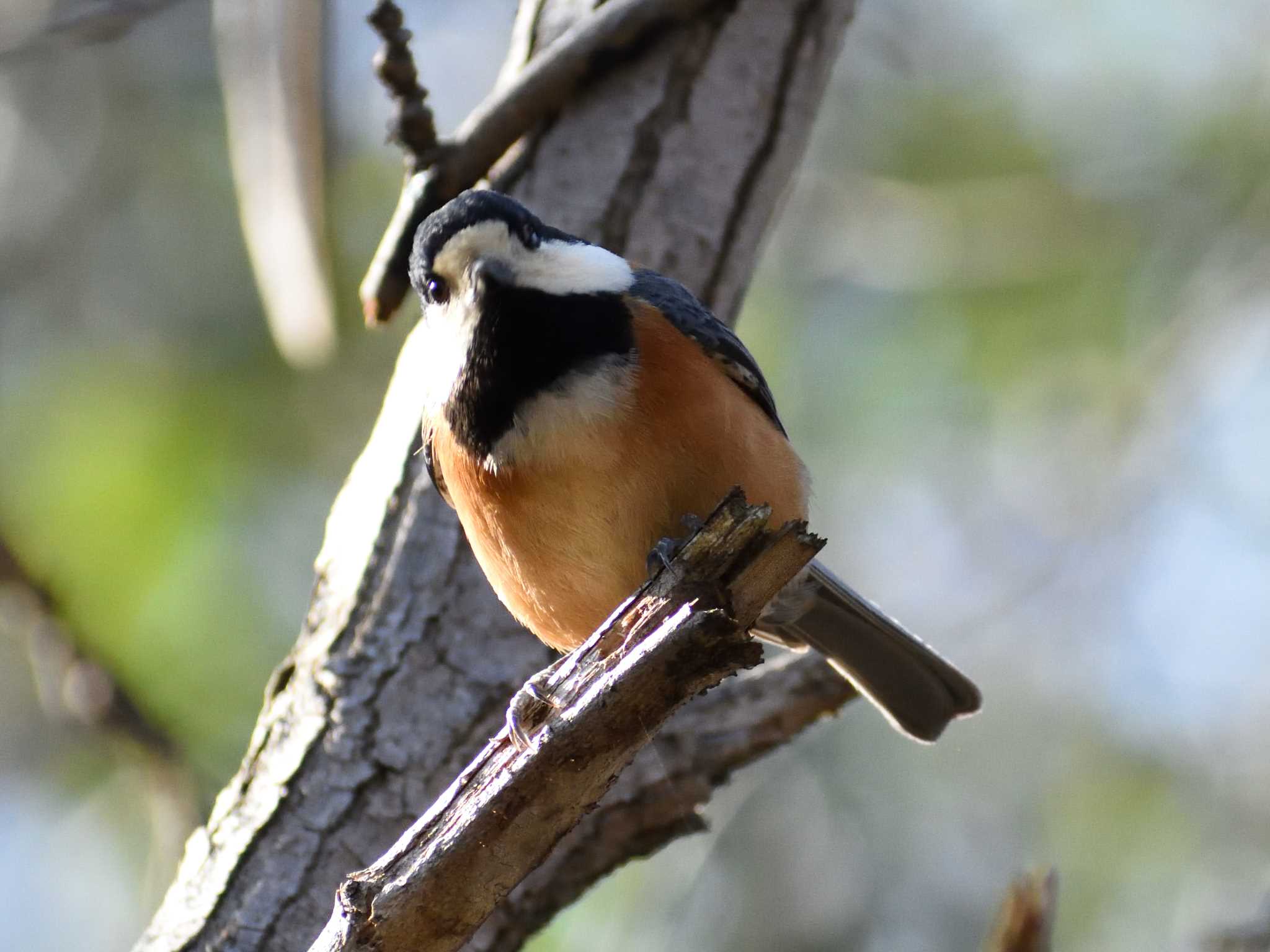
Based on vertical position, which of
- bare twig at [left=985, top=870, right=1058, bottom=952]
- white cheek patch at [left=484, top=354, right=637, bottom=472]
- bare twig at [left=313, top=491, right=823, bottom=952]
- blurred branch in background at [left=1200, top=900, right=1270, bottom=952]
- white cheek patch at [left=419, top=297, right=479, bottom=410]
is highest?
white cheek patch at [left=419, top=297, right=479, bottom=410]

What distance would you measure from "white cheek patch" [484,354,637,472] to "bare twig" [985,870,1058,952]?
1.70 metres

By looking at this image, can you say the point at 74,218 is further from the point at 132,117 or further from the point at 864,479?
the point at 864,479

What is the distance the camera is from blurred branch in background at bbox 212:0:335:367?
5.02 m

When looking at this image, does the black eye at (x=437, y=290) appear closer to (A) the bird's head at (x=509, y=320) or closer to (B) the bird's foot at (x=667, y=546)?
(A) the bird's head at (x=509, y=320)

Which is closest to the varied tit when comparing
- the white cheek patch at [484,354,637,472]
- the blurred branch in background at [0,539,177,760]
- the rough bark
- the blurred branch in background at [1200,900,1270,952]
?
the white cheek patch at [484,354,637,472]

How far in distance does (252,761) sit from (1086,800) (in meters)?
5.61

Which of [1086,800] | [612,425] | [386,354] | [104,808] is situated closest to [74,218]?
[386,354]

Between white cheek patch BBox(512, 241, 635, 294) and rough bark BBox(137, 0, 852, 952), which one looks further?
rough bark BBox(137, 0, 852, 952)

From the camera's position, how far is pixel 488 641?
4086mm

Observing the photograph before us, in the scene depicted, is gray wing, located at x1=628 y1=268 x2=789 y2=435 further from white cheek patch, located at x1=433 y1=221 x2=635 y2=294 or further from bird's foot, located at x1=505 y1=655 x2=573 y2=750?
bird's foot, located at x1=505 y1=655 x2=573 y2=750

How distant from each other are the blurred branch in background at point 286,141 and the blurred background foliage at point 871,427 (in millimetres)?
1041

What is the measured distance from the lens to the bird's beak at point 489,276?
11.4ft

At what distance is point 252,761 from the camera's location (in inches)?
152

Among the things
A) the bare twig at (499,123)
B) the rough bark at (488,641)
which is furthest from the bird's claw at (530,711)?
the bare twig at (499,123)
